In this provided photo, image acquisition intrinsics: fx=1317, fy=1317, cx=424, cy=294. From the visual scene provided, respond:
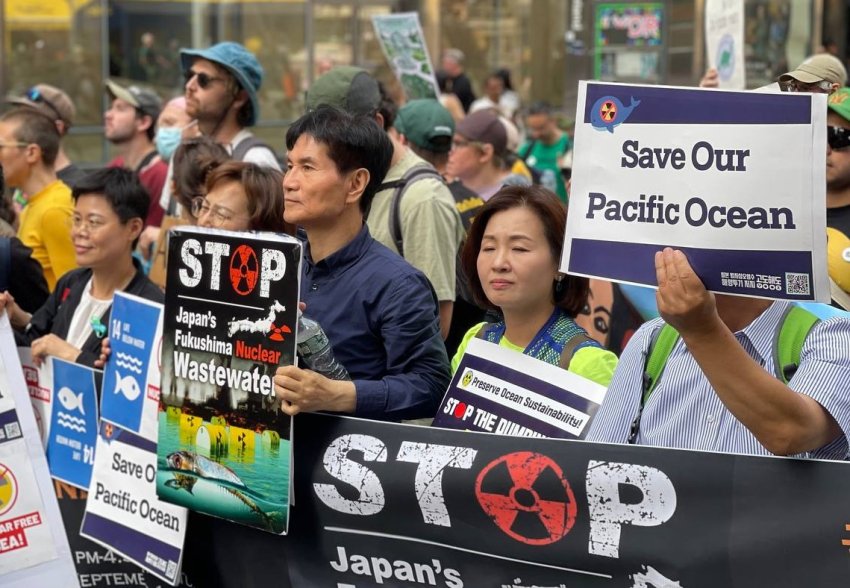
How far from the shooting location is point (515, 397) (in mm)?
3664

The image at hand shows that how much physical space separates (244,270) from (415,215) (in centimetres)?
171

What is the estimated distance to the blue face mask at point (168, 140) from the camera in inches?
309

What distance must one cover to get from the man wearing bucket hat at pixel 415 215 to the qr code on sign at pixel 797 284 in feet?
8.63

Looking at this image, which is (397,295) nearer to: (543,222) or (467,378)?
(467,378)

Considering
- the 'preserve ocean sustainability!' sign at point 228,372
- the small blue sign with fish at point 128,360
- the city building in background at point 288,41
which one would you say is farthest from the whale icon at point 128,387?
the city building in background at point 288,41

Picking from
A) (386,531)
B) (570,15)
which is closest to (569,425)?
(386,531)

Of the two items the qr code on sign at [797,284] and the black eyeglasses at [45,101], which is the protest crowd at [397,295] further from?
the black eyeglasses at [45,101]

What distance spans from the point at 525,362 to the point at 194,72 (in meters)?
3.30

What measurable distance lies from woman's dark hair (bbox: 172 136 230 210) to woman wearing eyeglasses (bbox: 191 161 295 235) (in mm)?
652

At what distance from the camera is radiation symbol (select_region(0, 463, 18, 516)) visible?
445 cm

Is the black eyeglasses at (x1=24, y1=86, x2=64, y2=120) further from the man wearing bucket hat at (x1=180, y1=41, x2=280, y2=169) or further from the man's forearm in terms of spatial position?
the man's forearm

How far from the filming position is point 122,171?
5336 mm

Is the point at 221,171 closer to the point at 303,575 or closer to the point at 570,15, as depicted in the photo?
the point at 303,575

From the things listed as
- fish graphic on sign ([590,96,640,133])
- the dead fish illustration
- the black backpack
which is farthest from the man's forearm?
the black backpack
